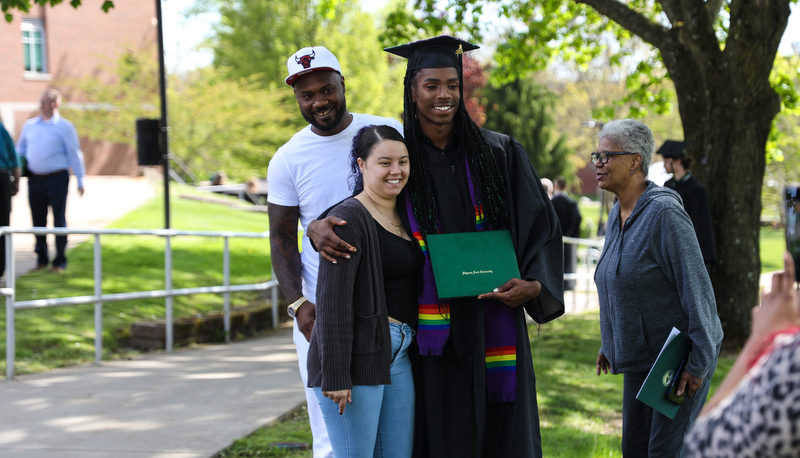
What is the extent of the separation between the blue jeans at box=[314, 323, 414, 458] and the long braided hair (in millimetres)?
487

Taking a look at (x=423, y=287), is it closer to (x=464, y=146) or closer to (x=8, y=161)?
(x=464, y=146)

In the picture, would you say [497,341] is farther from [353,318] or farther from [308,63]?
[308,63]

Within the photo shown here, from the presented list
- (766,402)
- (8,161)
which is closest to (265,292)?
(8,161)

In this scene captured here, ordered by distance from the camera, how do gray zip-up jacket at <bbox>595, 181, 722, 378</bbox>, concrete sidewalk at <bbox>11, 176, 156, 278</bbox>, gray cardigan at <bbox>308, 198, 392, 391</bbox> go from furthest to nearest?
concrete sidewalk at <bbox>11, 176, 156, 278</bbox>, gray zip-up jacket at <bbox>595, 181, 722, 378</bbox>, gray cardigan at <bbox>308, 198, 392, 391</bbox>

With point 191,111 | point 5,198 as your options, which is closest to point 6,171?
point 5,198

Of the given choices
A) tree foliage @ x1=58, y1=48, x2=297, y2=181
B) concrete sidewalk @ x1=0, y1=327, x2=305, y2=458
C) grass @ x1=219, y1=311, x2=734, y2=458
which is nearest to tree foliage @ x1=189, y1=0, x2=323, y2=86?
tree foliage @ x1=58, y1=48, x2=297, y2=181

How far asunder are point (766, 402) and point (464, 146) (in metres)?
1.90

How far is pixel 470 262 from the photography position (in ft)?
9.53

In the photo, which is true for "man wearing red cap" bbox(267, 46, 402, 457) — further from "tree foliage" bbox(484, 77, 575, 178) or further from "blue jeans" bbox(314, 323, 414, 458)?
"tree foliage" bbox(484, 77, 575, 178)

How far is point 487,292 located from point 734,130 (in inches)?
244

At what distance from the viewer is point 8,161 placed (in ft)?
27.5

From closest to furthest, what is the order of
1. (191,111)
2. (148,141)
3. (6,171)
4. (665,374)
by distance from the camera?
(665,374), (6,171), (148,141), (191,111)

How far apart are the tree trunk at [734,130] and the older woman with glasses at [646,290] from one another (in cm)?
516

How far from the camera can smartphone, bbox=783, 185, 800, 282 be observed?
1545 mm
